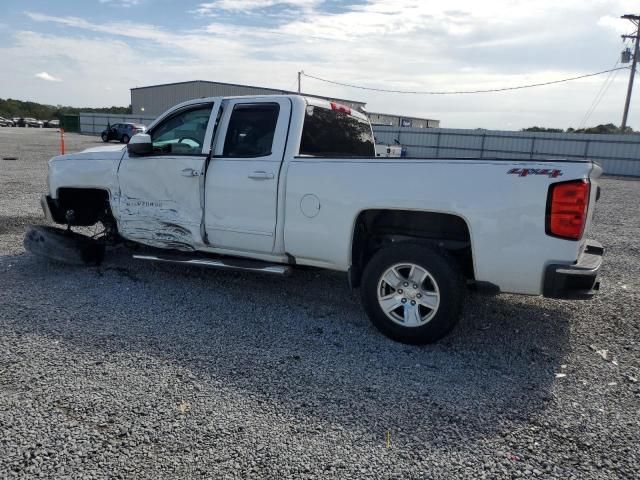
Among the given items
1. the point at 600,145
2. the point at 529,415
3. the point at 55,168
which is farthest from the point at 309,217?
the point at 600,145

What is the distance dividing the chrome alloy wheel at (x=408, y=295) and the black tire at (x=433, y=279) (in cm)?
2

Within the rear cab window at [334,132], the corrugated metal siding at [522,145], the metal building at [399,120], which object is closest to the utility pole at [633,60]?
the corrugated metal siding at [522,145]

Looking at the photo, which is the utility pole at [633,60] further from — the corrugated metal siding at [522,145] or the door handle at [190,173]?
the door handle at [190,173]

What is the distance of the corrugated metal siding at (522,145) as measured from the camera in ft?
92.1

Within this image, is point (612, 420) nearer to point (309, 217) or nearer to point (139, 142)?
point (309, 217)

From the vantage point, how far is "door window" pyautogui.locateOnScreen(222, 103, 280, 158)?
495cm

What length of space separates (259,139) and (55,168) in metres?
2.74

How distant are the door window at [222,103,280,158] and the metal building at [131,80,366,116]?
1676 inches

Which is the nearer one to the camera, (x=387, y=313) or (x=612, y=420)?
(x=612, y=420)

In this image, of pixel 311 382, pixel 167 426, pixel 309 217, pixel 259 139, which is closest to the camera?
pixel 167 426

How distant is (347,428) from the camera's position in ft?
9.77

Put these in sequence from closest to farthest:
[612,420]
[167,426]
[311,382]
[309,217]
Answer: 1. [167,426]
2. [612,420]
3. [311,382]
4. [309,217]

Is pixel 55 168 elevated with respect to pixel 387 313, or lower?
elevated

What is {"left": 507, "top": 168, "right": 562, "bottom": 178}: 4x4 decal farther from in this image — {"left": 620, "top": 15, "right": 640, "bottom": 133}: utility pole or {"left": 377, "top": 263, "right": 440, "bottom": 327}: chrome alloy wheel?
{"left": 620, "top": 15, "right": 640, "bottom": 133}: utility pole
